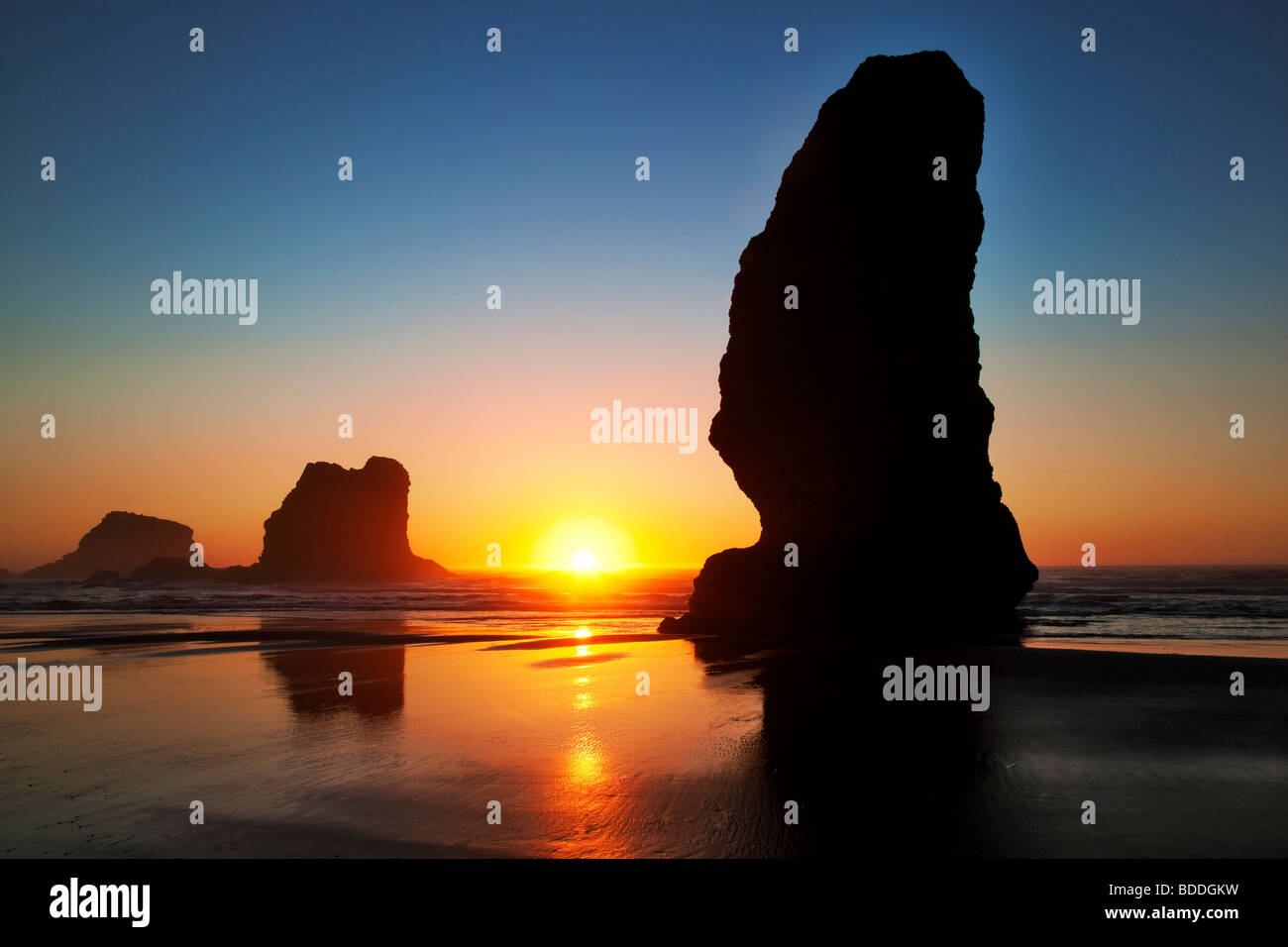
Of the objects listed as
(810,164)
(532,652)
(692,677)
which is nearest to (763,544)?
(532,652)

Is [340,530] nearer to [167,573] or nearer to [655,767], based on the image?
[167,573]

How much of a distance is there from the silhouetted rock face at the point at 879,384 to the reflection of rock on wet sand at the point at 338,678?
1390 centimetres

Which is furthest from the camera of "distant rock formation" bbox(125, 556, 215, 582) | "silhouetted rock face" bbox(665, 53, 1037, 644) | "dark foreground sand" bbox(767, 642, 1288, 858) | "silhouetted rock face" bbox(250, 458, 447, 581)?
"silhouetted rock face" bbox(250, 458, 447, 581)

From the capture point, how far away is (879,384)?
29.5m

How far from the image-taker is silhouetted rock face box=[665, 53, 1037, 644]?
29266 mm

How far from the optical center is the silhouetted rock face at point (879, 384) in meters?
29.3

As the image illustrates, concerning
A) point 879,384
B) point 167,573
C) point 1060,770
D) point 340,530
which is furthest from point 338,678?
point 167,573

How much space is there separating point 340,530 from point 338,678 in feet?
412

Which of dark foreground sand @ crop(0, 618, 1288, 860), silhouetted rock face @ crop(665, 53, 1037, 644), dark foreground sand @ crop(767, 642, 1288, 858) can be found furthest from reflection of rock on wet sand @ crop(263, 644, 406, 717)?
silhouetted rock face @ crop(665, 53, 1037, 644)

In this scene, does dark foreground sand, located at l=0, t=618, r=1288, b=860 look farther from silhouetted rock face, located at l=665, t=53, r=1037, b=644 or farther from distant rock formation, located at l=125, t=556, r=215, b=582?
distant rock formation, located at l=125, t=556, r=215, b=582

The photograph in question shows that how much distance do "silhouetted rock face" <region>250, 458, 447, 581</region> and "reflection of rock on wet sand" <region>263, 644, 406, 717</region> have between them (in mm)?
115756

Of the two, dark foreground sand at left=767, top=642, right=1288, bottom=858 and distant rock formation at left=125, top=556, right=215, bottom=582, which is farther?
distant rock formation at left=125, top=556, right=215, bottom=582

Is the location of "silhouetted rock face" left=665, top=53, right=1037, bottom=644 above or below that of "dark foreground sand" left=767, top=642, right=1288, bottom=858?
above
